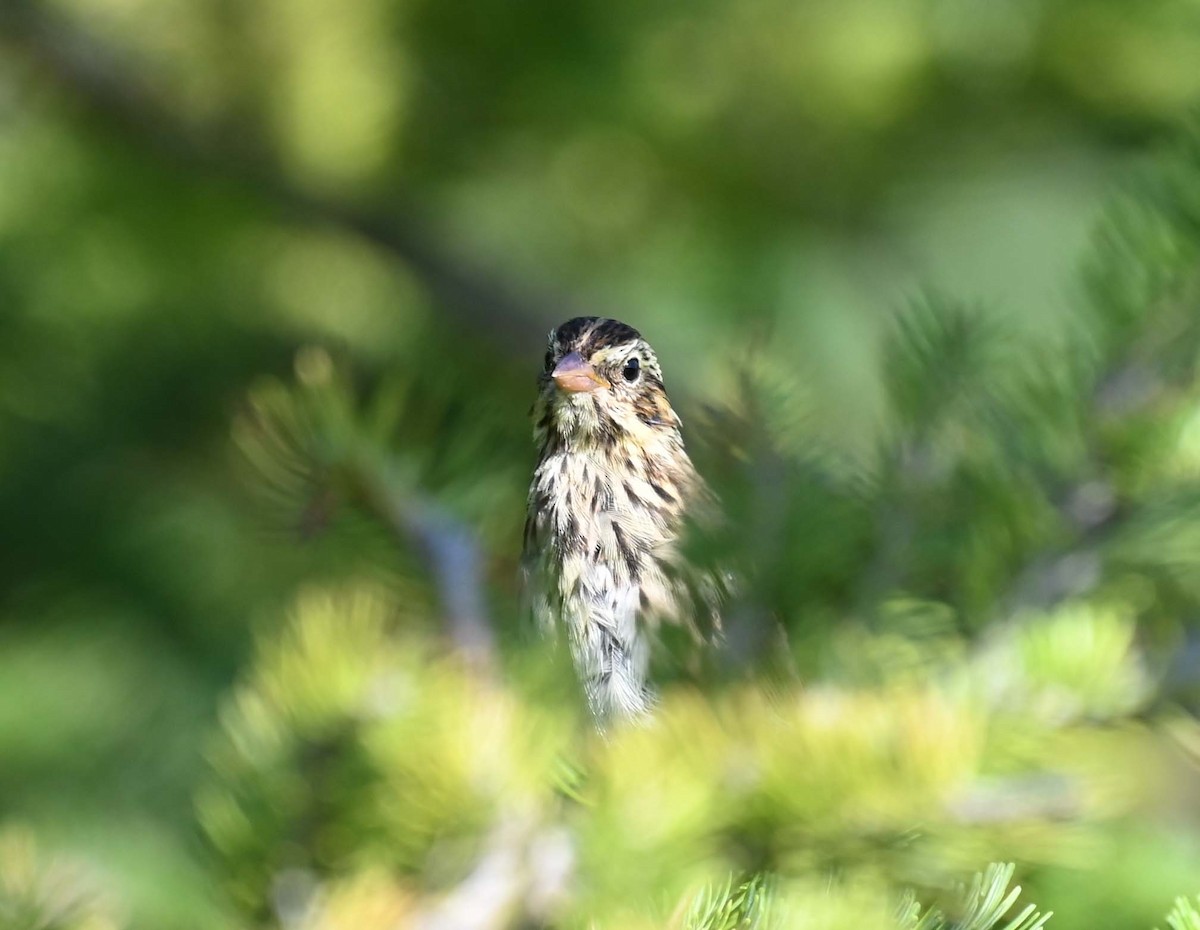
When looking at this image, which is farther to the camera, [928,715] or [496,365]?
[496,365]

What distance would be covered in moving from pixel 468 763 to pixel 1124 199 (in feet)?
2.68

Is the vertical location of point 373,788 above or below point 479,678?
below

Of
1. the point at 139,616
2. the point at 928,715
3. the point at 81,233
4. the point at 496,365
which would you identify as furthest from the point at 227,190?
the point at 928,715

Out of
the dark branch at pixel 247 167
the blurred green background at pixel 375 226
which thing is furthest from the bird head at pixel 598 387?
the dark branch at pixel 247 167

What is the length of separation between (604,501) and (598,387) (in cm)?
20

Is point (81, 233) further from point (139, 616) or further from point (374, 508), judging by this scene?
point (374, 508)

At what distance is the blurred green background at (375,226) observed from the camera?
2.90 meters

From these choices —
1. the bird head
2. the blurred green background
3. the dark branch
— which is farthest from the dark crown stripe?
the dark branch

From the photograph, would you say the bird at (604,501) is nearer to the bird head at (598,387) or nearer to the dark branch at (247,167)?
the bird head at (598,387)

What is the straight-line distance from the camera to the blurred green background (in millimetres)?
2904

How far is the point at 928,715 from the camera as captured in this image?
1.10 m

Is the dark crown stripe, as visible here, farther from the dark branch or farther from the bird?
the dark branch

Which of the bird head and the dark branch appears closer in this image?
the bird head

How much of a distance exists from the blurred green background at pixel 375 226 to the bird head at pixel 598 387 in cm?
34
